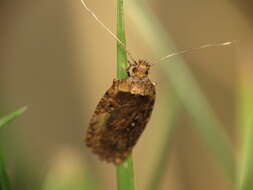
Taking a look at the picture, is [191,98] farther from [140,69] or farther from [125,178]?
[125,178]

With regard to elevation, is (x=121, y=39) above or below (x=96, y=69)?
above

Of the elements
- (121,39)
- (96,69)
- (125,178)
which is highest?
(121,39)

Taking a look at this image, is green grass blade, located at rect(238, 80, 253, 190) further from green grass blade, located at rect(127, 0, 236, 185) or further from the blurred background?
the blurred background

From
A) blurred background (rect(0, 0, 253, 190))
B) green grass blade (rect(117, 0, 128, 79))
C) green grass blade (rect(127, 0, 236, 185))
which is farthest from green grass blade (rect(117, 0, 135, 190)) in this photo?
blurred background (rect(0, 0, 253, 190))

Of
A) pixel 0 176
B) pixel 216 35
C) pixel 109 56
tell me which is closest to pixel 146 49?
pixel 109 56

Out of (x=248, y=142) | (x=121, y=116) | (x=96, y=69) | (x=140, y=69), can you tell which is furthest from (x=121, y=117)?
(x=96, y=69)

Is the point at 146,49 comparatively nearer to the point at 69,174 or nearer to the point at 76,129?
the point at 76,129

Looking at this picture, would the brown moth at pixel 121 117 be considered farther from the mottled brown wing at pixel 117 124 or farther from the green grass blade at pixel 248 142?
the green grass blade at pixel 248 142

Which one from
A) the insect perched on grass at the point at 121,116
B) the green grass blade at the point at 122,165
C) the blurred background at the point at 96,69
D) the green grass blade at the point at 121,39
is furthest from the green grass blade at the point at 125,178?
the blurred background at the point at 96,69
